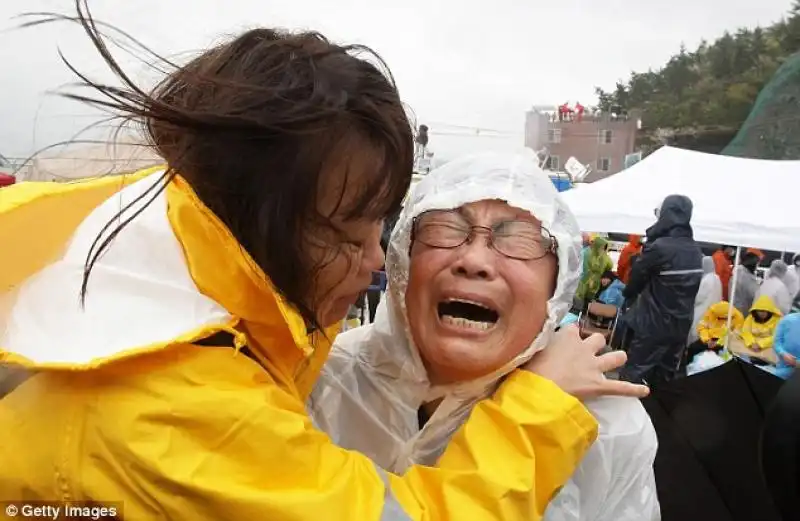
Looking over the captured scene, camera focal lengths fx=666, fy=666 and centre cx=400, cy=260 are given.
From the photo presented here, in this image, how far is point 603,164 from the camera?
1517 inches

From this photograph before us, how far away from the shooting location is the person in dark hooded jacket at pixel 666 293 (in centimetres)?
513

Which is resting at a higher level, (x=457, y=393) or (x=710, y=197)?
(x=457, y=393)

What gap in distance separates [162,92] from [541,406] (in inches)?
31.2

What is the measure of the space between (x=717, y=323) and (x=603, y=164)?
34.5 meters

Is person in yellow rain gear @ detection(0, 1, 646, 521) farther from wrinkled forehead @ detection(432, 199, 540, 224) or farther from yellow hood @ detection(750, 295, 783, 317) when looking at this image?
yellow hood @ detection(750, 295, 783, 317)

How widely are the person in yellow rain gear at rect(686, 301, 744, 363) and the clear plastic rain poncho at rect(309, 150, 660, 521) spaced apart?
4678 millimetres

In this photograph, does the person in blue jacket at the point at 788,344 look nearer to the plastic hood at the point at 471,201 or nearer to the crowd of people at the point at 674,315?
the crowd of people at the point at 674,315

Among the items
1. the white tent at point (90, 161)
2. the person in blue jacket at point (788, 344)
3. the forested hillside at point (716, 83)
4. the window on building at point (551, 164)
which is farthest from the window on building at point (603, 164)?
the white tent at point (90, 161)

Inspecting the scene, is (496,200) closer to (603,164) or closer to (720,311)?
(720,311)

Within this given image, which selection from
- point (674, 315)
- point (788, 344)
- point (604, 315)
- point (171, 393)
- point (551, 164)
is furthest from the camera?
point (551, 164)

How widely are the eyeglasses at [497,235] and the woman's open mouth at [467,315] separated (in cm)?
13

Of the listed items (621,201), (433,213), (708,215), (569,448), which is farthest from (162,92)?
(621,201)

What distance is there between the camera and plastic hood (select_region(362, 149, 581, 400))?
148 cm

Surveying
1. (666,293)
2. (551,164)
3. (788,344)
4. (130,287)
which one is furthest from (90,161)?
(551,164)
